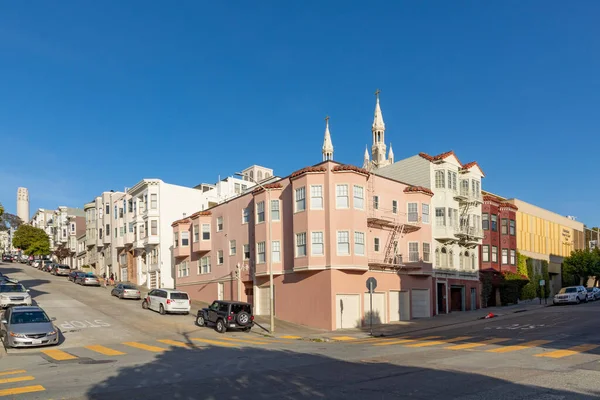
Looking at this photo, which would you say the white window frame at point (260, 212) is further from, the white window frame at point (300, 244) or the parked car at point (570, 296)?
the parked car at point (570, 296)

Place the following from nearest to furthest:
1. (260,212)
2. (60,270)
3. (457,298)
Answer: (260,212) → (457,298) → (60,270)

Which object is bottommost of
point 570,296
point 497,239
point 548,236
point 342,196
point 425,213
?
point 570,296

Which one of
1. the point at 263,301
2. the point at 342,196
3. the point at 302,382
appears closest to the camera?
the point at 302,382

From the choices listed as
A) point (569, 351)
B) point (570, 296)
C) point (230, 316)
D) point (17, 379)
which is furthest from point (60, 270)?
point (569, 351)

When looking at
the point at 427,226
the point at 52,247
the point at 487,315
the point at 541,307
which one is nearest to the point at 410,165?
the point at 427,226

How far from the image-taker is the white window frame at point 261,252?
1582 inches

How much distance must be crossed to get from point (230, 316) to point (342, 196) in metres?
11.2

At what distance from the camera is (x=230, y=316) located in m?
30.6

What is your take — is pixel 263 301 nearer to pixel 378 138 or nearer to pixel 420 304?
pixel 420 304

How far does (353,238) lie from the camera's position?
3541 cm

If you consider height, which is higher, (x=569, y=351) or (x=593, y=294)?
(x=569, y=351)

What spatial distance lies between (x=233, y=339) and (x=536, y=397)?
18.5 meters

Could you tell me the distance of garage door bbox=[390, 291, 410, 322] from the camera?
39969 mm

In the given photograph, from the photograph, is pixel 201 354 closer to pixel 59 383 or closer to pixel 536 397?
pixel 59 383
